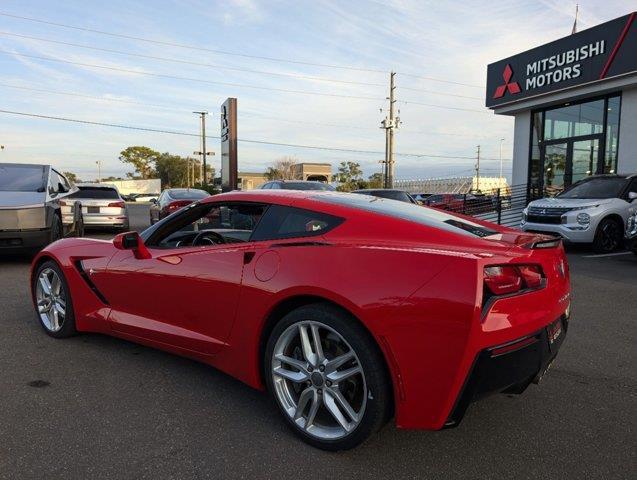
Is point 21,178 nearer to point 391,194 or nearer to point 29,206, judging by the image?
point 29,206

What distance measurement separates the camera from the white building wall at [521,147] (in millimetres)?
18438

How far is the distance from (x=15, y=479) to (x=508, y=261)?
8.27ft

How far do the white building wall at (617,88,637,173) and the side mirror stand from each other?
14980 millimetres

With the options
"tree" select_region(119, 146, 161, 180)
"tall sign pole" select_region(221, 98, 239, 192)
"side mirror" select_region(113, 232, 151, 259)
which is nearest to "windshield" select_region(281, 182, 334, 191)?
"tall sign pole" select_region(221, 98, 239, 192)

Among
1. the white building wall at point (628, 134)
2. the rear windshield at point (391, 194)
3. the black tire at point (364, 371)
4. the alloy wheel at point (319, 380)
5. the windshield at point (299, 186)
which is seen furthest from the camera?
the white building wall at point (628, 134)

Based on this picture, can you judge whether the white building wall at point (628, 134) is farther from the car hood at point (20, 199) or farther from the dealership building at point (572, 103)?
the car hood at point (20, 199)

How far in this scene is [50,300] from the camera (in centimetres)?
457

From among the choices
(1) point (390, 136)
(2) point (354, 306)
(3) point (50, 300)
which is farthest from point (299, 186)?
(1) point (390, 136)

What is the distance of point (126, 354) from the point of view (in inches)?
163

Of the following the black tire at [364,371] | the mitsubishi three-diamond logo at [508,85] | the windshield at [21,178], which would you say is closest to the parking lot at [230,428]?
the black tire at [364,371]

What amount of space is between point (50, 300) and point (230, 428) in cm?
252

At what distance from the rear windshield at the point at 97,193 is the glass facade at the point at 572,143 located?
44.9ft

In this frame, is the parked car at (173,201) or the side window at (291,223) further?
the parked car at (173,201)

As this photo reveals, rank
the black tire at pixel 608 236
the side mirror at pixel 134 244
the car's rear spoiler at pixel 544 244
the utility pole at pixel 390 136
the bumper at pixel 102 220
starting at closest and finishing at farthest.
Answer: the car's rear spoiler at pixel 544 244 < the side mirror at pixel 134 244 < the black tire at pixel 608 236 < the bumper at pixel 102 220 < the utility pole at pixel 390 136
